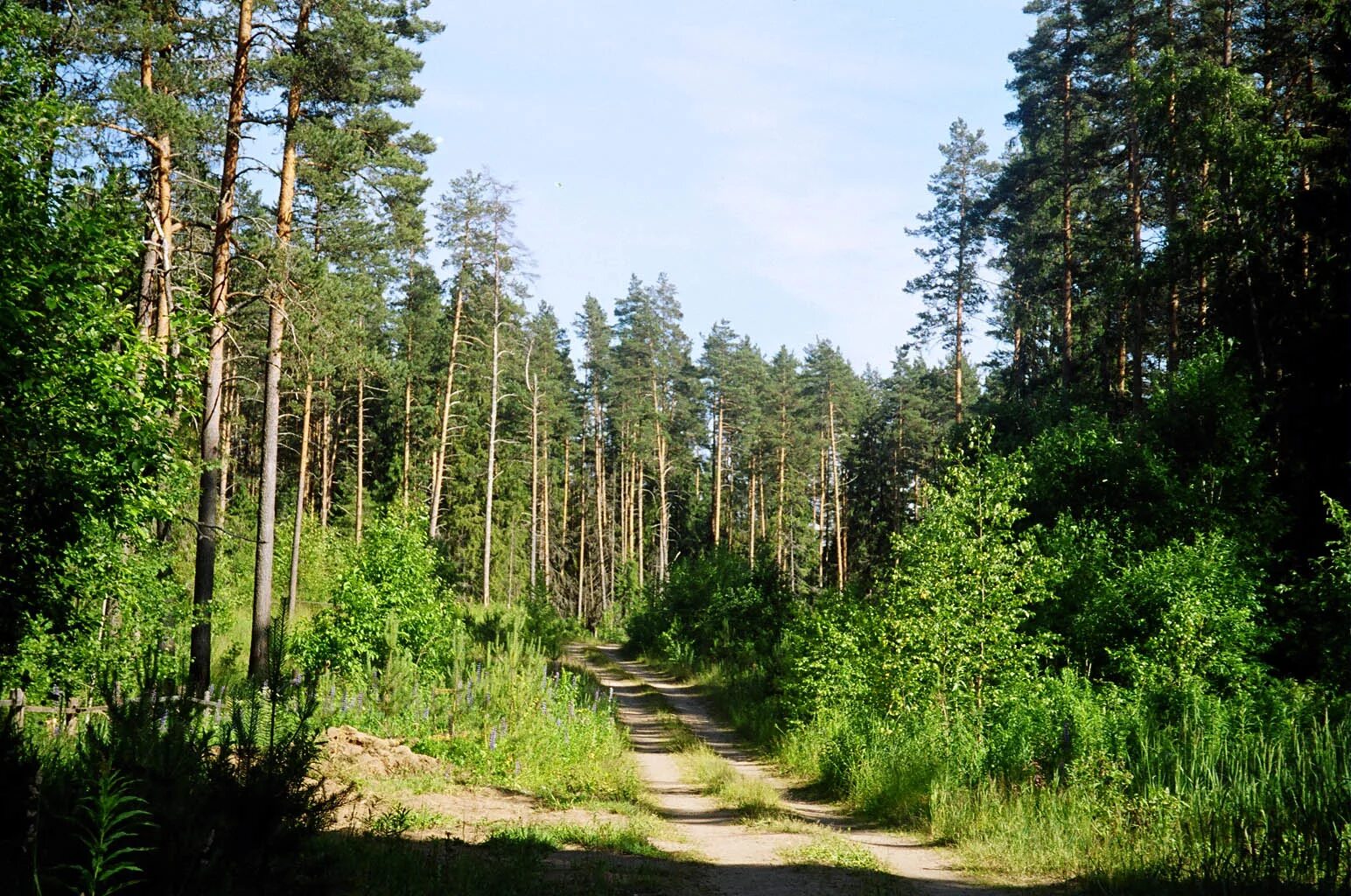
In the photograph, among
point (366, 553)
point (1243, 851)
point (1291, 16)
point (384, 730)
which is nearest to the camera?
point (1243, 851)

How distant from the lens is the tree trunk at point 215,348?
51.2ft

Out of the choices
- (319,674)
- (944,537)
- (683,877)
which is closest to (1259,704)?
(944,537)

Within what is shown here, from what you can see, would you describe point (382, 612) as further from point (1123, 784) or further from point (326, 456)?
point (326, 456)

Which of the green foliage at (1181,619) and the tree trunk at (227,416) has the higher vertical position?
the tree trunk at (227,416)

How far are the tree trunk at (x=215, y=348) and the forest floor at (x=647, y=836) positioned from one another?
5.72 meters

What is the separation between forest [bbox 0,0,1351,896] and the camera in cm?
720

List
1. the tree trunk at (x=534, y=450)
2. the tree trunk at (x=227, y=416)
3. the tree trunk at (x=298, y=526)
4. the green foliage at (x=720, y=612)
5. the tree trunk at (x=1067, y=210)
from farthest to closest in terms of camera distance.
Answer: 1. the tree trunk at (x=534, y=450)
2. the tree trunk at (x=227, y=416)
3. the tree trunk at (x=1067, y=210)
4. the green foliage at (x=720, y=612)
5. the tree trunk at (x=298, y=526)

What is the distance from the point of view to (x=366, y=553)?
15805 mm

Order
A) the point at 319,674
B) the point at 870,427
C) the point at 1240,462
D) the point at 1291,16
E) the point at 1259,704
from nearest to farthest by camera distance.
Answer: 1. the point at 1259,704
2. the point at 319,674
3. the point at 1240,462
4. the point at 1291,16
5. the point at 870,427

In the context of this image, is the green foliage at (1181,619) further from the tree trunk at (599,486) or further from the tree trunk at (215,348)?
the tree trunk at (599,486)

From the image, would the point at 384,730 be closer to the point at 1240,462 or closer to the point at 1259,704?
the point at 1259,704

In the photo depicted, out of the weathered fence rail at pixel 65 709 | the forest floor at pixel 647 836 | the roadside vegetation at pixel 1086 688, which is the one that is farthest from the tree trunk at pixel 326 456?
the weathered fence rail at pixel 65 709

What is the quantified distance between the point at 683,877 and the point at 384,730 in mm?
6819

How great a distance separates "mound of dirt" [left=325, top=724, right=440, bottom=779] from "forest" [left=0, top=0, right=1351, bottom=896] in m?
0.76
